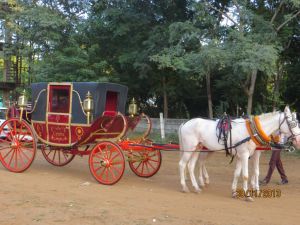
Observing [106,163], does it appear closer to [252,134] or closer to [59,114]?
[59,114]

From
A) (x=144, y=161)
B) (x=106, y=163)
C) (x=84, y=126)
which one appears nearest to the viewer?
(x=106, y=163)

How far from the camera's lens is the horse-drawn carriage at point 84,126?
9.79 m

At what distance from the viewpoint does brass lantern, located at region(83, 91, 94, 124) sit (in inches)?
385

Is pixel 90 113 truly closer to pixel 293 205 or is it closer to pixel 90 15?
pixel 293 205

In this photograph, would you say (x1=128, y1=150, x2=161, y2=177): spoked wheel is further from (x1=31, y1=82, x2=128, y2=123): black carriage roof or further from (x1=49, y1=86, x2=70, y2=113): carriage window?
(x1=49, y1=86, x2=70, y2=113): carriage window

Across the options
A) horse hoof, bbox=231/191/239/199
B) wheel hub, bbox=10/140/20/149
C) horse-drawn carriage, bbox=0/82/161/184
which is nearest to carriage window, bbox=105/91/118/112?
horse-drawn carriage, bbox=0/82/161/184

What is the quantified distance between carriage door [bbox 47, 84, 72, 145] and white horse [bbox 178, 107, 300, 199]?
113 inches

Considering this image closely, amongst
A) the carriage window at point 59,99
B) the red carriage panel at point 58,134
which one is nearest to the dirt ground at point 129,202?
the red carriage panel at point 58,134

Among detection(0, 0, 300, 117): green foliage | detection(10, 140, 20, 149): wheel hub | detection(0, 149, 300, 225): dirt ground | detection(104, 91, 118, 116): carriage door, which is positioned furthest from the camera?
detection(0, 0, 300, 117): green foliage

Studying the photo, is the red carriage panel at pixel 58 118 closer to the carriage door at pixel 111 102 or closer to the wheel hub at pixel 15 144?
the carriage door at pixel 111 102

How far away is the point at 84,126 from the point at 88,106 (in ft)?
1.90

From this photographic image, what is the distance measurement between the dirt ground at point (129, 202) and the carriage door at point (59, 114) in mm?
996

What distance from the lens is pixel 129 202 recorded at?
8031 mm

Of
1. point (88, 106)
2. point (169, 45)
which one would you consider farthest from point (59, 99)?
point (169, 45)
